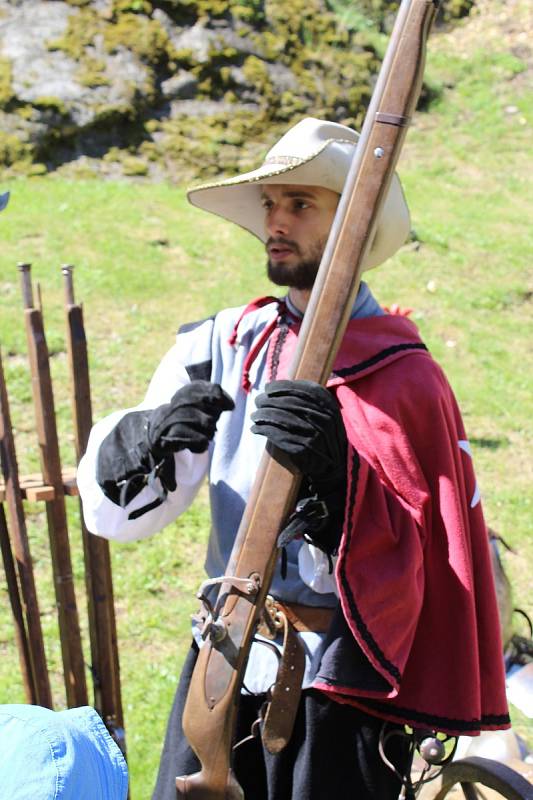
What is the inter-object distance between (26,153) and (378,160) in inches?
291

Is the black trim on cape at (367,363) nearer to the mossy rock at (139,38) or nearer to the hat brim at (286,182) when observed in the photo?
the hat brim at (286,182)

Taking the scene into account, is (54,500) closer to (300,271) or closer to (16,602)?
(16,602)

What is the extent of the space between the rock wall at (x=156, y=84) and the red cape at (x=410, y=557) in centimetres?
700

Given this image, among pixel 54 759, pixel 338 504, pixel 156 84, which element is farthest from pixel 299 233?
pixel 156 84

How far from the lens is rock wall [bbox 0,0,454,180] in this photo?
8906mm

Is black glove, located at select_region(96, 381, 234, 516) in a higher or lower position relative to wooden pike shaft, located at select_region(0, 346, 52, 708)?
Result: higher

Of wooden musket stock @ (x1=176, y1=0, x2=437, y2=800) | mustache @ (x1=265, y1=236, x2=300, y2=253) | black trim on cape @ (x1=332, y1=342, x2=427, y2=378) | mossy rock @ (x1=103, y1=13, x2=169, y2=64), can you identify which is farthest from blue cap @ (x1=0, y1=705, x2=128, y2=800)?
mossy rock @ (x1=103, y1=13, x2=169, y2=64)

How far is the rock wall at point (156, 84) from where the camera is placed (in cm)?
891

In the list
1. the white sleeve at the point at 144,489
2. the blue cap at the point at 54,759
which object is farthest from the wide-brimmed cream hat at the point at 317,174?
the blue cap at the point at 54,759

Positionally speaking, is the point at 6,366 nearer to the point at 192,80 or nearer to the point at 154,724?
the point at 154,724

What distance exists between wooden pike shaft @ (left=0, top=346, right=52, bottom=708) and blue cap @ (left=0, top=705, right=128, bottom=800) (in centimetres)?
131

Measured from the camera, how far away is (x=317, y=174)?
2502 mm

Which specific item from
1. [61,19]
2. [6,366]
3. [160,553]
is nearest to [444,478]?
[160,553]

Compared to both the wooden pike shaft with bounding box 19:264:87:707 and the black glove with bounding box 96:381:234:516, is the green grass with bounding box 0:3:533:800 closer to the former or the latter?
the wooden pike shaft with bounding box 19:264:87:707
